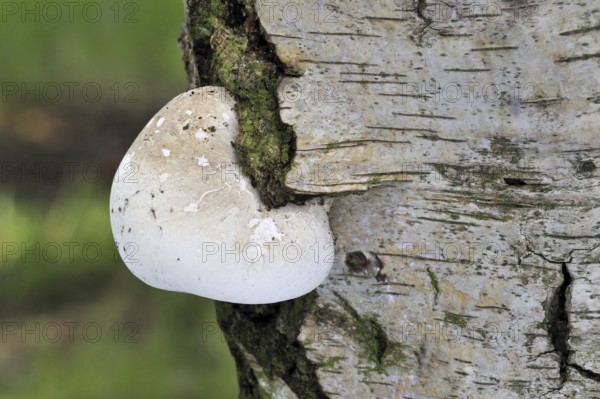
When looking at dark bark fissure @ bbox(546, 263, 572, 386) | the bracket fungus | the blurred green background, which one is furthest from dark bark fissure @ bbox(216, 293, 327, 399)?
Answer: the blurred green background

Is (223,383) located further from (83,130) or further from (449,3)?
(449,3)

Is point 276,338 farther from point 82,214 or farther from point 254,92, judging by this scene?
point 82,214

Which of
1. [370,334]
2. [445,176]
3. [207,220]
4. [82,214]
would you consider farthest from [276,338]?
[82,214]

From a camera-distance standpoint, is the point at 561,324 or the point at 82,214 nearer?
the point at 561,324

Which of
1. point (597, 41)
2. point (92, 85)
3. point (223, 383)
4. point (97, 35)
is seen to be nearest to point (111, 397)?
point (223, 383)

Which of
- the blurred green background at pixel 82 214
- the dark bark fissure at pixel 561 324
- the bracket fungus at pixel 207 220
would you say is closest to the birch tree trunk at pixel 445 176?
the dark bark fissure at pixel 561 324

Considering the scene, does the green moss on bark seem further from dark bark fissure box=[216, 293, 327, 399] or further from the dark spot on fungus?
dark bark fissure box=[216, 293, 327, 399]
